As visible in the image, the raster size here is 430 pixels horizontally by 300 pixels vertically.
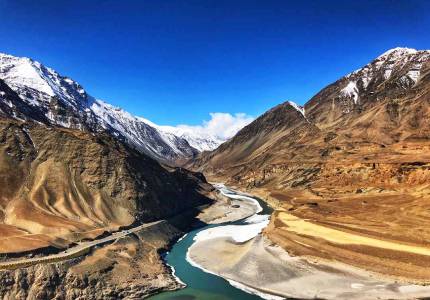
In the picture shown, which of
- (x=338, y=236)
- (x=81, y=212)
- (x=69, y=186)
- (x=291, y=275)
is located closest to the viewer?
(x=291, y=275)

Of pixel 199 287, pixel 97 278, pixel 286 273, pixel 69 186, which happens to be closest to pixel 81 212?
pixel 69 186


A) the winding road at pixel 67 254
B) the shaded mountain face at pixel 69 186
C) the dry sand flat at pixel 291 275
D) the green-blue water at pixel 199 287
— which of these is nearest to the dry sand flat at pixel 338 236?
the dry sand flat at pixel 291 275

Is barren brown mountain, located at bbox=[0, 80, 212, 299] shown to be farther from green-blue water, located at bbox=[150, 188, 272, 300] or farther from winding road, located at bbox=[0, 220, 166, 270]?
green-blue water, located at bbox=[150, 188, 272, 300]

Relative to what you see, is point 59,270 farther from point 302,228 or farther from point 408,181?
point 408,181

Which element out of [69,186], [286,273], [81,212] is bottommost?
[286,273]

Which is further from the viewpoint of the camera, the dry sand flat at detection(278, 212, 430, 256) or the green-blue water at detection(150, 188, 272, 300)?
the dry sand flat at detection(278, 212, 430, 256)

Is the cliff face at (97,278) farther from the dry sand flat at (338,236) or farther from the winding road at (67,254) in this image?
the dry sand flat at (338,236)

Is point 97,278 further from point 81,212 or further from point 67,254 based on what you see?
point 81,212

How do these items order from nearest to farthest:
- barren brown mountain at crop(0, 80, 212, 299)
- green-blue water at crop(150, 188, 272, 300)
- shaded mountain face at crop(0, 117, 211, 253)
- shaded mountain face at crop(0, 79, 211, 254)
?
green-blue water at crop(150, 188, 272, 300) → barren brown mountain at crop(0, 80, 212, 299) → shaded mountain face at crop(0, 79, 211, 254) → shaded mountain face at crop(0, 117, 211, 253)

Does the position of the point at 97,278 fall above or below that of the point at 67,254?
below

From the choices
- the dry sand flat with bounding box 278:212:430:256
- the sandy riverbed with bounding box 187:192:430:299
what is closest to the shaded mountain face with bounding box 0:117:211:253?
the sandy riverbed with bounding box 187:192:430:299

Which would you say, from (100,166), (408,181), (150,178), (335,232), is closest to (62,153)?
(100,166)
